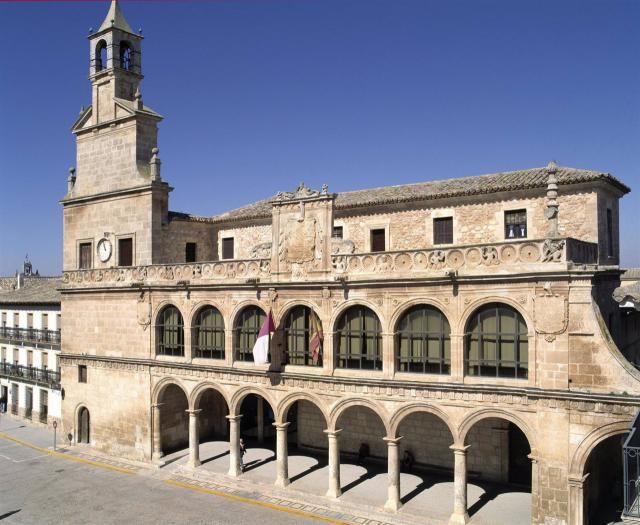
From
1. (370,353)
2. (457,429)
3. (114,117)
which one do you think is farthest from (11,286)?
(457,429)

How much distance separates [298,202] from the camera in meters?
23.0

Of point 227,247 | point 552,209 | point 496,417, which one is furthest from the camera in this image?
point 227,247

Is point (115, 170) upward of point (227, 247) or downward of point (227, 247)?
upward

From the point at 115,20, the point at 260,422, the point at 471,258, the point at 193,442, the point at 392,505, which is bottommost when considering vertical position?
the point at 392,505

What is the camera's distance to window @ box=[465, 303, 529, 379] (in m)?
18.4

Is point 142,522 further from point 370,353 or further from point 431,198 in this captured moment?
point 431,198

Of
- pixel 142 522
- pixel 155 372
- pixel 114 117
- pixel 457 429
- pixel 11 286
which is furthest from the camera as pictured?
pixel 11 286

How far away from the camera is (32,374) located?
38.2 m

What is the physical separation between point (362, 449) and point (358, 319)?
24.0 ft

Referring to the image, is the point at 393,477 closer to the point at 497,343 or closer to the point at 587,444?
the point at 497,343

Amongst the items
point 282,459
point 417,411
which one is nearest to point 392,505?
point 417,411

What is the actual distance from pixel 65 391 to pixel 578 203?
25799 millimetres

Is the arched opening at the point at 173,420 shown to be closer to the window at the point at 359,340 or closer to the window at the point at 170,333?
the window at the point at 170,333

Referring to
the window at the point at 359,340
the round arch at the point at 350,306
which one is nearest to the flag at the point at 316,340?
the round arch at the point at 350,306
